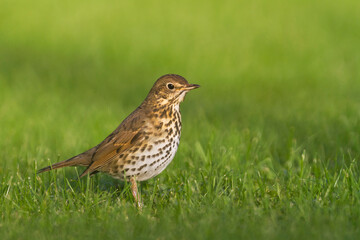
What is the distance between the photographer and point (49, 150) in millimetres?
8289

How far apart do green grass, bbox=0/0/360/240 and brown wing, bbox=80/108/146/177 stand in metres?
0.30

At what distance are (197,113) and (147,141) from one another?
4.21 meters

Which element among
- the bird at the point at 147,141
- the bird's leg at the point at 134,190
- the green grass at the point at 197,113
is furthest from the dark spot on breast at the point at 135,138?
the green grass at the point at 197,113

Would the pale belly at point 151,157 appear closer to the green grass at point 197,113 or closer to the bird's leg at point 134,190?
the bird's leg at point 134,190

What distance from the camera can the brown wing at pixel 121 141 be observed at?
6.21 meters

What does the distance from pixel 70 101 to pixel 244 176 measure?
17.5 ft

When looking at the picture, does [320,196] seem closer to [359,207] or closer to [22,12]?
[359,207]

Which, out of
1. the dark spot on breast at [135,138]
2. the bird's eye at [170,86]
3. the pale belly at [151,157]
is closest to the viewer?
the pale belly at [151,157]

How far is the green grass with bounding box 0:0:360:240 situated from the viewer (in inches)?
211

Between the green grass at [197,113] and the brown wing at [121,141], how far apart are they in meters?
0.30

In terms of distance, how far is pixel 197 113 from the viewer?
10.3 meters

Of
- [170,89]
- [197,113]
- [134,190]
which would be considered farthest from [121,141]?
[197,113]

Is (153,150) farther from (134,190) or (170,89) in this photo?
(170,89)

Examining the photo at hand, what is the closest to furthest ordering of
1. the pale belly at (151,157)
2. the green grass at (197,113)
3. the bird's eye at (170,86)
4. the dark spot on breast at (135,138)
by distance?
1. the green grass at (197,113)
2. the pale belly at (151,157)
3. the dark spot on breast at (135,138)
4. the bird's eye at (170,86)
